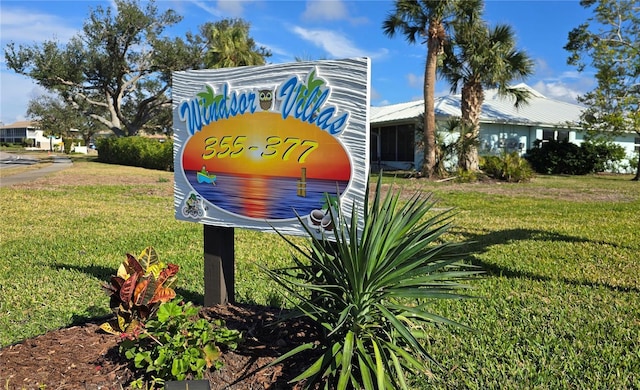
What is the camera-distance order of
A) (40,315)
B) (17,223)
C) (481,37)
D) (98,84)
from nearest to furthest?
(40,315) → (17,223) → (481,37) → (98,84)

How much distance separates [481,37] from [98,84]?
27.2 meters

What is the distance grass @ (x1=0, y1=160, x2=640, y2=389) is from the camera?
129 inches

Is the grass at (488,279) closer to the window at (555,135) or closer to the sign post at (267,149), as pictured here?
the sign post at (267,149)

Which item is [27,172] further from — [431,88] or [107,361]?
[107,361]

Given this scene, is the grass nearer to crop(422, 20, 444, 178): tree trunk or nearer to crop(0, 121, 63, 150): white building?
crop(422, 20, 444, 178): tree trunk

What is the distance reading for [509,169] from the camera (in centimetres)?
1855

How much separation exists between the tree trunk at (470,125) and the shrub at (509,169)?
0.71m

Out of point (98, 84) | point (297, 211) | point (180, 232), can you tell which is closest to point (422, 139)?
point (180, 232)

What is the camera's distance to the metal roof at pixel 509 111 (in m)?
24.9

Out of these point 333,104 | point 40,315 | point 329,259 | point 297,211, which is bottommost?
point 40,315

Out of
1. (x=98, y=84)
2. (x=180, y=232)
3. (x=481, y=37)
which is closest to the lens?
(x=180, y=232)

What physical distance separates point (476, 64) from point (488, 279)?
618 inches

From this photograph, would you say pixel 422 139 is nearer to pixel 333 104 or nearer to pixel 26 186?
pixel 26 186

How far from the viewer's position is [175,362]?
8.94 feet
